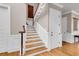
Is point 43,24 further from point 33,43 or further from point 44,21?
point 33,43

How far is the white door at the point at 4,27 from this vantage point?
2.56m

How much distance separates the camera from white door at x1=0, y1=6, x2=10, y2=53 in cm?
256

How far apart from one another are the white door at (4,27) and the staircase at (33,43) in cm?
71

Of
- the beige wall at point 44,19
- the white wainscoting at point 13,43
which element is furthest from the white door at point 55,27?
the white wainscoting at point 13,43

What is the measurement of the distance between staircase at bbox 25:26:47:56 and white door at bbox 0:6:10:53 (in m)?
0.71

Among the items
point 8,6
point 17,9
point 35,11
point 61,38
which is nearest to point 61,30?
point 61,38

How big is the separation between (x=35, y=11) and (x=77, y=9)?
1.26 metres

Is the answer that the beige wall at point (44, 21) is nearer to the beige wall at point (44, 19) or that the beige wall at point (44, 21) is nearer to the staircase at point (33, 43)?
the beige wall at point (44, 19)

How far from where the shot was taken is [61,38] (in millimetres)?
2494

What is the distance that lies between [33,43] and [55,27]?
3.14ft

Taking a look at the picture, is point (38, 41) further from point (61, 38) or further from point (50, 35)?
point (61, 38)

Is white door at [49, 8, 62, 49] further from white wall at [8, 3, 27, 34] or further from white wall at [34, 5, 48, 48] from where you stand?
white wall at [8, 3, 27, 34]

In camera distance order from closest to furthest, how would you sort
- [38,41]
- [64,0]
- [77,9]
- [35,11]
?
[64,0] < [77,9] < [35,11] < [38,41]

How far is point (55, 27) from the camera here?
8.12 ft
